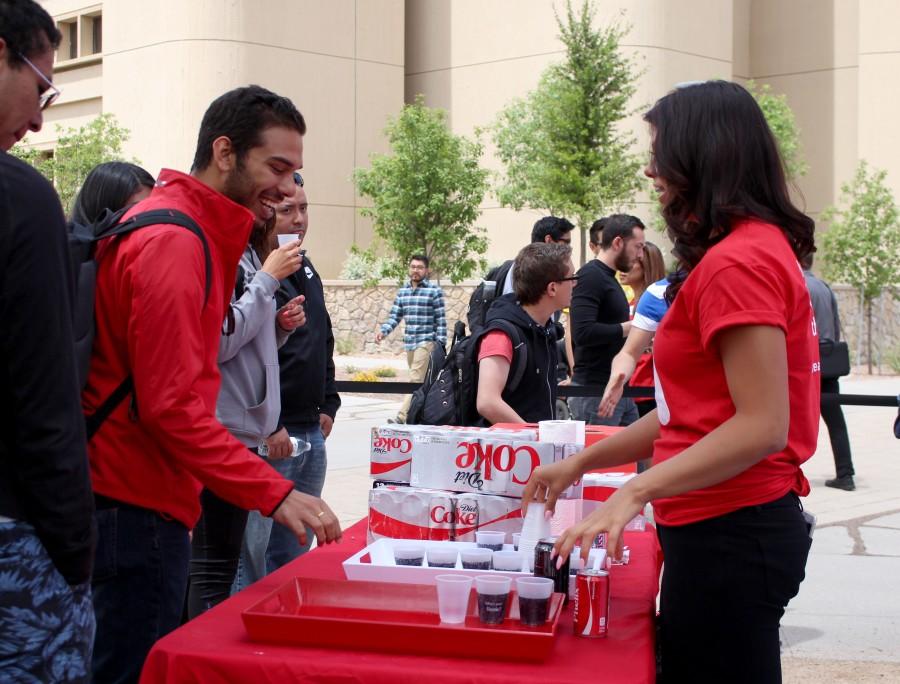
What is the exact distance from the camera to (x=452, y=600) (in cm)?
Result: 227

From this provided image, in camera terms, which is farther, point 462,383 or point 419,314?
point 419,314

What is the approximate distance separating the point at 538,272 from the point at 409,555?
95.2 inches

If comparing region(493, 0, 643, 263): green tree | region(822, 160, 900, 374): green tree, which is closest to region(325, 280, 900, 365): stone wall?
region(822, 160, 900, 374): green tree

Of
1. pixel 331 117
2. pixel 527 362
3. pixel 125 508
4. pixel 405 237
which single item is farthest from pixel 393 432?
pixel 331 117

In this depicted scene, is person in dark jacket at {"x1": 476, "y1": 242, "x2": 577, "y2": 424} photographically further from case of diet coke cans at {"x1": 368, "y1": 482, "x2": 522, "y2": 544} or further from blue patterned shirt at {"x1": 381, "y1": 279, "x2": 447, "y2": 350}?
blue patterned shirt at {"x1": 381, "y1": 279, "x2": 447, "y2": 350}

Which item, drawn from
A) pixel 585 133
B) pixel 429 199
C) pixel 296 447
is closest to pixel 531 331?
pixel 296 447

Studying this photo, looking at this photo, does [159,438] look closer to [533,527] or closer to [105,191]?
[533,527]

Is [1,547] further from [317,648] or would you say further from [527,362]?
[527,362]

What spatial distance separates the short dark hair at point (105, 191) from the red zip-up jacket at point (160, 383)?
1142 mm

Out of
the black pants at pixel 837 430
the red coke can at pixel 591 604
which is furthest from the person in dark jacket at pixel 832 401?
the red coke can at pixel 591 604

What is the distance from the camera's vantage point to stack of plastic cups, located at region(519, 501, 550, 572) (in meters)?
2.69

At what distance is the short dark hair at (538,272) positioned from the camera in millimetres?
4938

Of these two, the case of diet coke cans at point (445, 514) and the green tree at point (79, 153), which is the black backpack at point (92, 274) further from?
the green tree at point (79, 153)

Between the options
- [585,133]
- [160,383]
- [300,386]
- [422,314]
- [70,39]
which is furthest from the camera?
[70,39]
